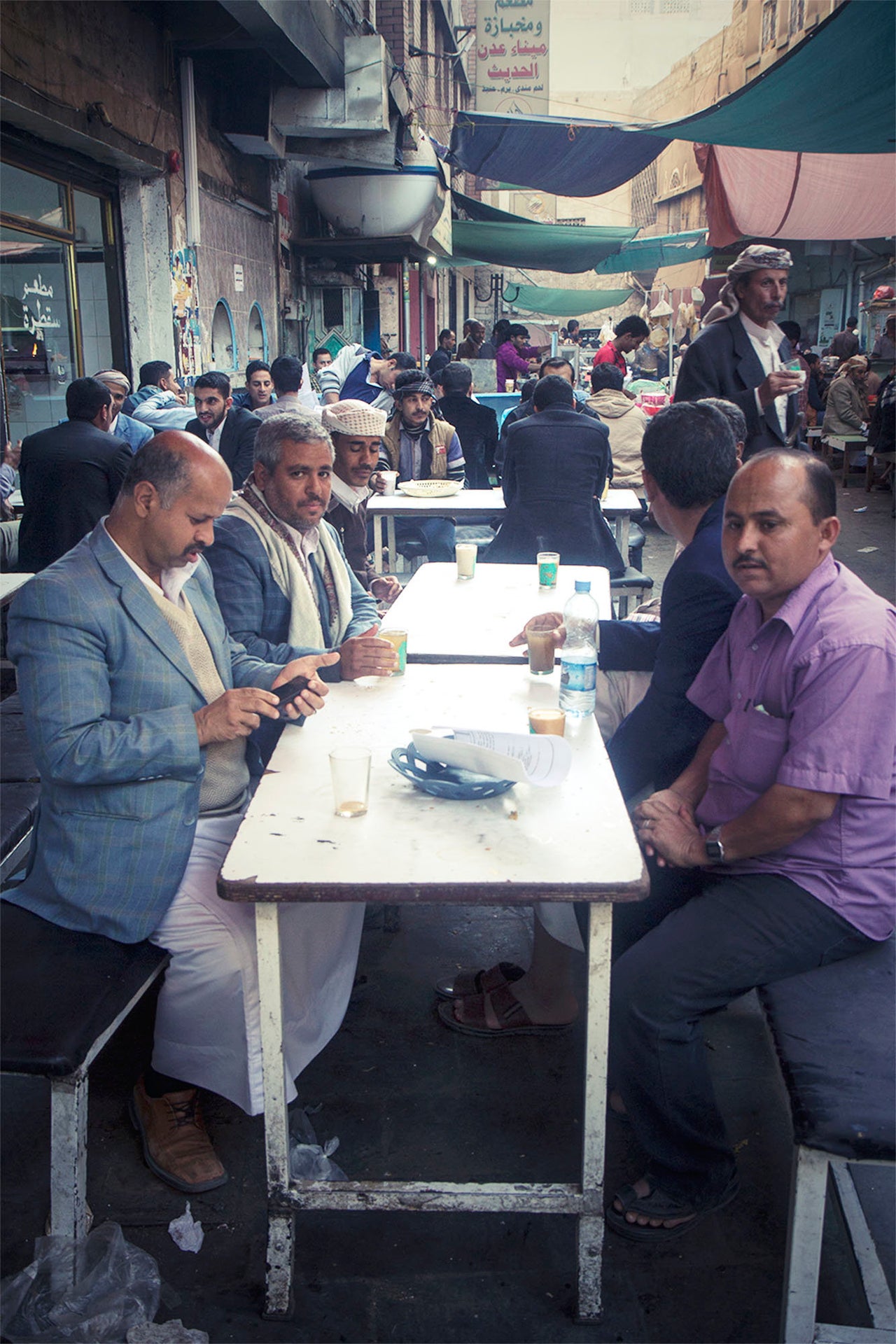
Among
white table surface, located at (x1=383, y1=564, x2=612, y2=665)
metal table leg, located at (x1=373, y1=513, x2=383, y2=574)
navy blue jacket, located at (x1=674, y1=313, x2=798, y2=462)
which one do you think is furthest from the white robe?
metal table leg, located at (x1=373, y1=513, x2=383, y2=574)

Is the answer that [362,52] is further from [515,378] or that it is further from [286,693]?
[286,693]

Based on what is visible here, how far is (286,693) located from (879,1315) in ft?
5.77

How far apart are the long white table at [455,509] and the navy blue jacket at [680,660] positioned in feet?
10.6

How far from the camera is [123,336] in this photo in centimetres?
806

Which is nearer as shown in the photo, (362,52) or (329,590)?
(329,590)

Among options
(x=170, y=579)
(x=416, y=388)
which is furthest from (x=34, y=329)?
(x=170, y=579)

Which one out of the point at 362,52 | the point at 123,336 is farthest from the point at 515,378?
the point at 123,336

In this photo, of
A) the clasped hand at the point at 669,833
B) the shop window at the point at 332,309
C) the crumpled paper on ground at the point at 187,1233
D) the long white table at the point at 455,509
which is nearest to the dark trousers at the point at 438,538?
the long white table at the point at 455,509

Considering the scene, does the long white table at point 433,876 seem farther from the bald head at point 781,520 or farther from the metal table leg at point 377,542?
the metal table leg at point 377,542

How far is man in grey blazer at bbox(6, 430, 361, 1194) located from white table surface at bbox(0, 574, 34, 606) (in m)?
1.95

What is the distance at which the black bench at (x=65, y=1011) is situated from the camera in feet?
6.06

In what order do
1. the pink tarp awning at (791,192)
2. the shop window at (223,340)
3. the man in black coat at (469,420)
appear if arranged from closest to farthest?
the man in black coat at (469,420) → the shop window at (223,340) → the pink tarp awning at (791,192)

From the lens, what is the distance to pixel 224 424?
6797 mm

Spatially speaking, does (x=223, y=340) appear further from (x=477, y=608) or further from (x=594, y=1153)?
(x=594, y=1153)
